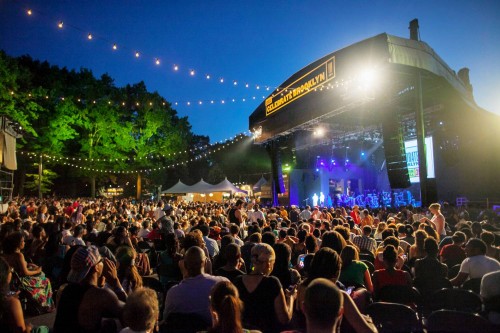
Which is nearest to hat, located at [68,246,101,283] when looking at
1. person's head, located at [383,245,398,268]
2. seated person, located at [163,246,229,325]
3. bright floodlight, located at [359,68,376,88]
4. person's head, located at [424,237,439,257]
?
seated person, located at [163,246,229,325]

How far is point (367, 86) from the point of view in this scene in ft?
36.9

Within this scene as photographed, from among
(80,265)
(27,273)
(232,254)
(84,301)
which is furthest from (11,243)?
(232,254)

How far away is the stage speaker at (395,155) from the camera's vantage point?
1055cm

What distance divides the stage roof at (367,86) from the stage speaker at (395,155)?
475 millimetres

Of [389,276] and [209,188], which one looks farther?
[209,188]

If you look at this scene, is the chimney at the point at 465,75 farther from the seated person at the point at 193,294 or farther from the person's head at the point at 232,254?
the seated person at the point at 193,294

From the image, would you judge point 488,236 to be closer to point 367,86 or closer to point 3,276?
point 3,276

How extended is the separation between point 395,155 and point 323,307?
1010 centimetres

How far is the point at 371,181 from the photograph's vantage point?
26719mm

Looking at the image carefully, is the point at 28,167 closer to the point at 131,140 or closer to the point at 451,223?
the point at 131,140

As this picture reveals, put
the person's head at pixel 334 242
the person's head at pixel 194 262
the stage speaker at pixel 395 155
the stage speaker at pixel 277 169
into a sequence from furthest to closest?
the stage speaker at pixel 277 169 → the stage speaker at pixel 395 155 → the person's head at pixel 334 242 → the person's head at pixel 194 262

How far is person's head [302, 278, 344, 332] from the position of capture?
168cm

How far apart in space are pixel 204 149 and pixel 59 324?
4830 cm

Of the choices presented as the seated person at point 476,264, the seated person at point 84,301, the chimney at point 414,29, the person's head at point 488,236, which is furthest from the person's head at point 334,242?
the chimney at point 414,29
